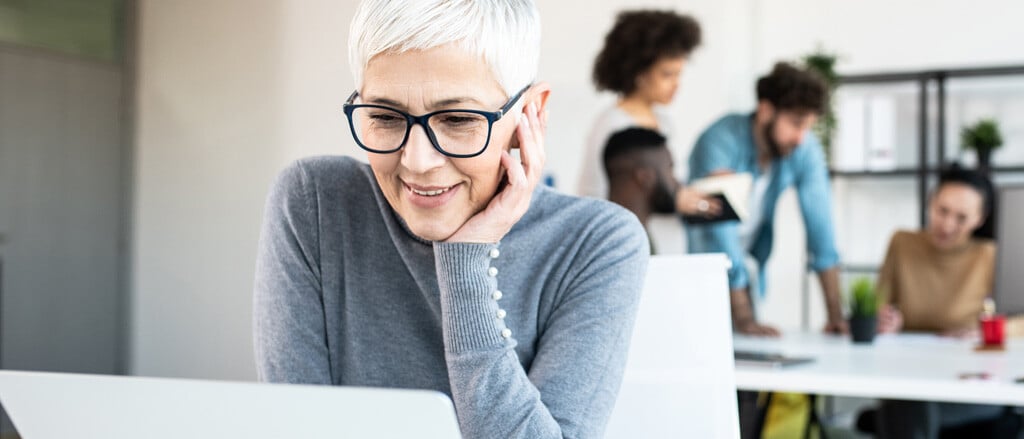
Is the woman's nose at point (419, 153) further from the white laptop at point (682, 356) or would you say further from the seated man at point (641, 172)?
the seated man at point (641, 172)

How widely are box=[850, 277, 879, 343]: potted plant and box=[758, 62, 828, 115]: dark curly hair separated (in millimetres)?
923

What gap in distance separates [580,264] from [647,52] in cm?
311

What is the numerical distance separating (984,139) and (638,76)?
2.02 metres

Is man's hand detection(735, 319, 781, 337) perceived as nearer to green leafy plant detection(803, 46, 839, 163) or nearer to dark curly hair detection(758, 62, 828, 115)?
dark curly hair detection(758, 62, 828, 115)

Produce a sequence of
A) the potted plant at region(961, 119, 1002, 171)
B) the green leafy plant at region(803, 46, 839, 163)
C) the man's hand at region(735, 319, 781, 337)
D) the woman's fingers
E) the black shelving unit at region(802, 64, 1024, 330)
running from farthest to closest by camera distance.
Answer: the black shelving unit at region(802, 64, 1024, 330), the potted plant at region(961, 119, 1002, 171), the green leafy plant at region(803, 46, 839, 163), the man's hand at region(735, 319, 781, 337), the woman's fingers

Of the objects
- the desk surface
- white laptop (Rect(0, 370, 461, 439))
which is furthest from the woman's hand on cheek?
the desk surface

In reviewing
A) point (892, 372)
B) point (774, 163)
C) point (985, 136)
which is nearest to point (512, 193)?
point (892, 372)

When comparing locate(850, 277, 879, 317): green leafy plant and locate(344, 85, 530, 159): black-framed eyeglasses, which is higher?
locate(344, 85, 530, 159): black-framed eyeglasses

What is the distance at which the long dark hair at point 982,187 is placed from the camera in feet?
13.0

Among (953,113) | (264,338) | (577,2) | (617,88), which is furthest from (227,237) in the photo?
(264,338)

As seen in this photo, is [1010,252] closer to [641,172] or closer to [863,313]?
[863,313]

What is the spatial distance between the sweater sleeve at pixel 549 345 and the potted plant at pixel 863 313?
95.0 inches

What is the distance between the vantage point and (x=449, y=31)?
102cm

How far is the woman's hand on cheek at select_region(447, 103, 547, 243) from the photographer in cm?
110
